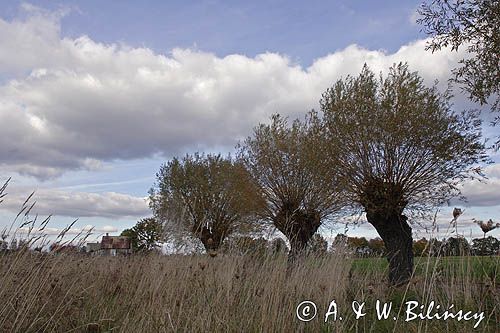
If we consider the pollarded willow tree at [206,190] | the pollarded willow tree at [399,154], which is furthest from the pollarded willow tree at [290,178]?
the pollarded willow tree at [206,190]

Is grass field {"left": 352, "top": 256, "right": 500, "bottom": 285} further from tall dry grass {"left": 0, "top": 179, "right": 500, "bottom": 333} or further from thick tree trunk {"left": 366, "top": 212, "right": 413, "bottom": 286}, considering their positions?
thick tree trunk {"left": 366, "top": 212, "right": 413, "bottom": 286}

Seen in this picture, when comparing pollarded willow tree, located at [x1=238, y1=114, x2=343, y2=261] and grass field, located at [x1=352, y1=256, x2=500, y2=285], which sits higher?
pollarded willow tree, located at [x1=238, y1=114, x2=343, y2=261]

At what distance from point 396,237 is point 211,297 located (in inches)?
440

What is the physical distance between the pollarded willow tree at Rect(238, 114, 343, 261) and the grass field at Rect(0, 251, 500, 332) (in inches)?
563

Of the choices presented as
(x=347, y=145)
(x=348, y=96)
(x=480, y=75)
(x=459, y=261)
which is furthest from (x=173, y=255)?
(x=348, y=96)

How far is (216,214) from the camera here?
1657 inches

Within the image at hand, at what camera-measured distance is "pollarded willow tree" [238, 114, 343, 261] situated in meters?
23.8

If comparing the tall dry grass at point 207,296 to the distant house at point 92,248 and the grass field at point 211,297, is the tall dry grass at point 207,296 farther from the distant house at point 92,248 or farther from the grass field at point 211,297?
the distant house at point 92,248

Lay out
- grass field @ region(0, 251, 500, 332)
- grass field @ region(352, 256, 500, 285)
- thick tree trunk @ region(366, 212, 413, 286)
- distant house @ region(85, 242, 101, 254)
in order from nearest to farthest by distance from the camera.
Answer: grass field @ region(0, 251, 500, 332), grass field @ region(352, 256, 500, 285), distant house @ region(85, 242, 101, 254), thick tree trunk @ region(366, 212, 413, 286)

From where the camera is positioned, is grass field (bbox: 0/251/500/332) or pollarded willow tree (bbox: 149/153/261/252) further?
pollarded willow tree (bbox: 149/153/261/252)

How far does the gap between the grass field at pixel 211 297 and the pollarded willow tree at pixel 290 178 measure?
1430cm

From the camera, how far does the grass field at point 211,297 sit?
5659mm

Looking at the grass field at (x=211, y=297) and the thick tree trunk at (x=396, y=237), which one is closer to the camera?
the grass field at (x=211, y=297)

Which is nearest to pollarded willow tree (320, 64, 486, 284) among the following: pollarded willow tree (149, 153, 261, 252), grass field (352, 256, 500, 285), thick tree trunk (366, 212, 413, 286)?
thick tree trunk (366, 212, 413, 286)
